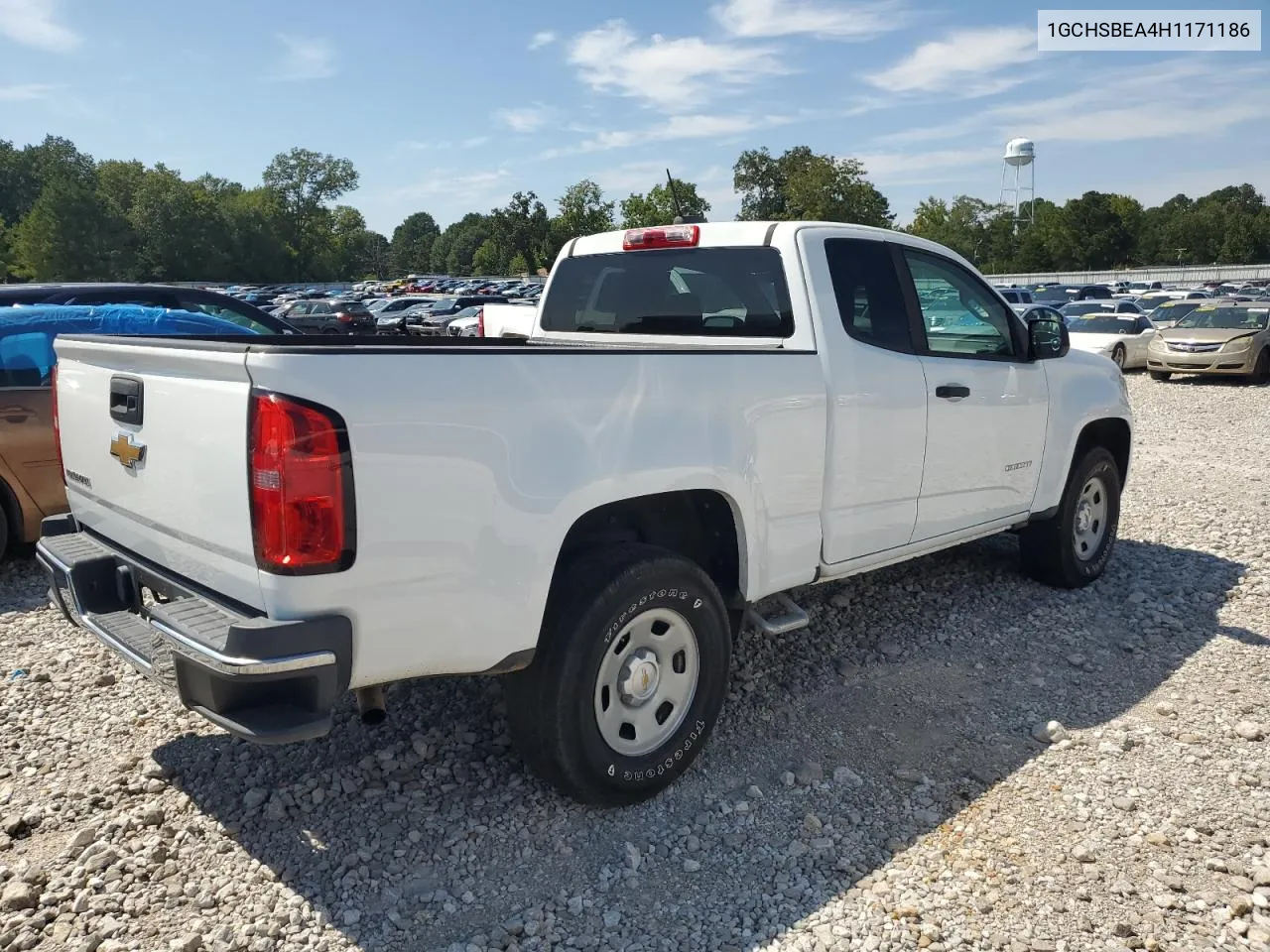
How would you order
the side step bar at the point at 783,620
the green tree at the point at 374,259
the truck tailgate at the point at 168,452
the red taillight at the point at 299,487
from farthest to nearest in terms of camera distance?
1. the green tree at the point at 374,259
2. the side step bar at the point at 783,620
3. the truck tailgate at the point at 168,452
4. the red taillight at the point at 299,487

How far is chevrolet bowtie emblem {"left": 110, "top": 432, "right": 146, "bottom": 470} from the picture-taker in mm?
2973

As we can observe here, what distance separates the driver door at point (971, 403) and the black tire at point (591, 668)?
1595 millimetres

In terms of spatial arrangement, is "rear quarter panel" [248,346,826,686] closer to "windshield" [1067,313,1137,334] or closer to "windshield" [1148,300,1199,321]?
"windshield" [1067,313,1137,334]

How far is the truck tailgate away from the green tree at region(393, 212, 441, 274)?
15687 cm

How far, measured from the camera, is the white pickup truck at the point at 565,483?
8.23 feet

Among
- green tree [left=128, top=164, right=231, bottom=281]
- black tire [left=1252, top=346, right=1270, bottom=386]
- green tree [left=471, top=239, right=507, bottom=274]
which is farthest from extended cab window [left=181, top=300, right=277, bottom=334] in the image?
green tree [left=471, top=239, right=507, bottom=274]

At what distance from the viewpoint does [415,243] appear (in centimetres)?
17838

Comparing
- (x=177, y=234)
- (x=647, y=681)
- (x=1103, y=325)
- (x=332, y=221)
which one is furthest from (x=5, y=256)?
(x=647, y=681)

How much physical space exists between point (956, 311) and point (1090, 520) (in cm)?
200

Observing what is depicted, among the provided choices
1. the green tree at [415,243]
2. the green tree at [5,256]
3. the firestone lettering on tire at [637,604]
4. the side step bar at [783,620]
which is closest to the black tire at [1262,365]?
the side step bar at [783,620]

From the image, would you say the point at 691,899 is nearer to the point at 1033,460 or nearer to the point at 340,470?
the point at 340,470

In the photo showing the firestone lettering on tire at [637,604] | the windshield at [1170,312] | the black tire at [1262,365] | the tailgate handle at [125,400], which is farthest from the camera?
the windshield at [1170,312]

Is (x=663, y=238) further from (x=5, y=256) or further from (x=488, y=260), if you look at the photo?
(x=488, y=260)

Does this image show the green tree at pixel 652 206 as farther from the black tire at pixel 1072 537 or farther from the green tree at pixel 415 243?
the green tree at pixel 415 243
